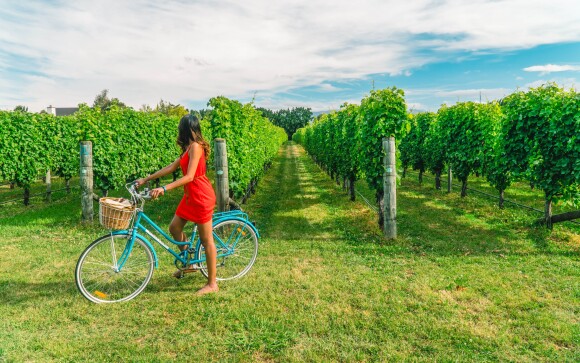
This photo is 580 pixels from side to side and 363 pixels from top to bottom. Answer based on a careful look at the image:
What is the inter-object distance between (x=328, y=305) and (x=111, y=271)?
2.61 m

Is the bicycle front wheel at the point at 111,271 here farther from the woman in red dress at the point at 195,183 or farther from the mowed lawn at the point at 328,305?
the woman in red dress at the point at 195,183

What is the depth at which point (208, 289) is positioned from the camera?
4.55m

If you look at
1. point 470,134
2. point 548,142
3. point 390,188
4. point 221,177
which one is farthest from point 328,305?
point 470,134

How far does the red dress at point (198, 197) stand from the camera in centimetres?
421

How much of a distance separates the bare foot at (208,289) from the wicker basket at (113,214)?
1.26 meters

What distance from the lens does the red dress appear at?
13.8 feet

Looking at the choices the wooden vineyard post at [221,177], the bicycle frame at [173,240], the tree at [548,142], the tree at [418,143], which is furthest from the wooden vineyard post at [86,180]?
the tree at [418,143]

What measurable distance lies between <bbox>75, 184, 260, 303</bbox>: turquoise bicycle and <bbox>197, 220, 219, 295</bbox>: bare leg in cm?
25

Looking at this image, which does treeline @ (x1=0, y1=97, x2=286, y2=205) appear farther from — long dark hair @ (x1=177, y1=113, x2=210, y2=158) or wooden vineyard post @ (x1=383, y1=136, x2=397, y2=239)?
long dark hair @ (x1=177, y1=113, x2=210, y2=158)

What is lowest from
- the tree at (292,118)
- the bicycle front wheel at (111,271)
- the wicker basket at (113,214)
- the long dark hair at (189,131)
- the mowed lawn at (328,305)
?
the mowed lawn at (328,305)

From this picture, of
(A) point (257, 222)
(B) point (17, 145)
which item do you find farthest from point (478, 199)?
(B) point (17, 145)

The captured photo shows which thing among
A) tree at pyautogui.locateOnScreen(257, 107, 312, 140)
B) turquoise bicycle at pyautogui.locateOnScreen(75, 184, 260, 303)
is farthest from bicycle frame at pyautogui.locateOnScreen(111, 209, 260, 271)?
tree at pyautogui.locateOnScreen(257, 107, 312, 140)

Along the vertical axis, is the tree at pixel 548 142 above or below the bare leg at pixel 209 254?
above

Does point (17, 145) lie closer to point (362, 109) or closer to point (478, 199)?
point (362, 109)
